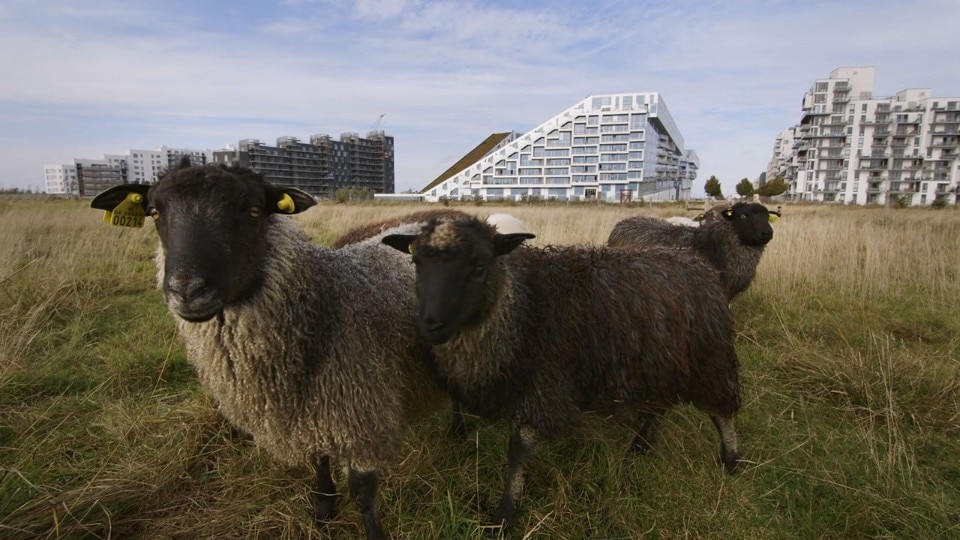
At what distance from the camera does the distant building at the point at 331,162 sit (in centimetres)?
4660

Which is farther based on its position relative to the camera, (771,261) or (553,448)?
(771,261)

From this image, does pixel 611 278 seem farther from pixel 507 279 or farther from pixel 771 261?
pixel 771 261

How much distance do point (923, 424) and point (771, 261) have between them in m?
4.99

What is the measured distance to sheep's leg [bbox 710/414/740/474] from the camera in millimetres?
2984

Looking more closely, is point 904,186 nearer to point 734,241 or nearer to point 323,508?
point 734,241

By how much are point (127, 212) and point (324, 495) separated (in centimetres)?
190

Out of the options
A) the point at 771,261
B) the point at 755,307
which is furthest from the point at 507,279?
the point at 771,261

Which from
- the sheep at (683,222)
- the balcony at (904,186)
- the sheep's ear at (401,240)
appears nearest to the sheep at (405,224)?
the sheep's ear at (401,240)

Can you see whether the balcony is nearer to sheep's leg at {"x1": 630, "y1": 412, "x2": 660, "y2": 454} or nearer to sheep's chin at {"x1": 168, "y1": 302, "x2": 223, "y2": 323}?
sheep's leg at {"x1": 630, "y1": 412, "x2": 660, "y2": 454}

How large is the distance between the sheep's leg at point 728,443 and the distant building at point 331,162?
111 ft

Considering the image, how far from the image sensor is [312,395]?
214 cm

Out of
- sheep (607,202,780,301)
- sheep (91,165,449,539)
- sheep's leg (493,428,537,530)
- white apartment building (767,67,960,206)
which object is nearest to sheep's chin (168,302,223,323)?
sheep (91,165,449,539)

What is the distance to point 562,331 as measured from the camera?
8.27 ft

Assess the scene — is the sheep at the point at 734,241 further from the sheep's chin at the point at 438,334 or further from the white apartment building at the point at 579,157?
the white apartment building at the point at 579,157
